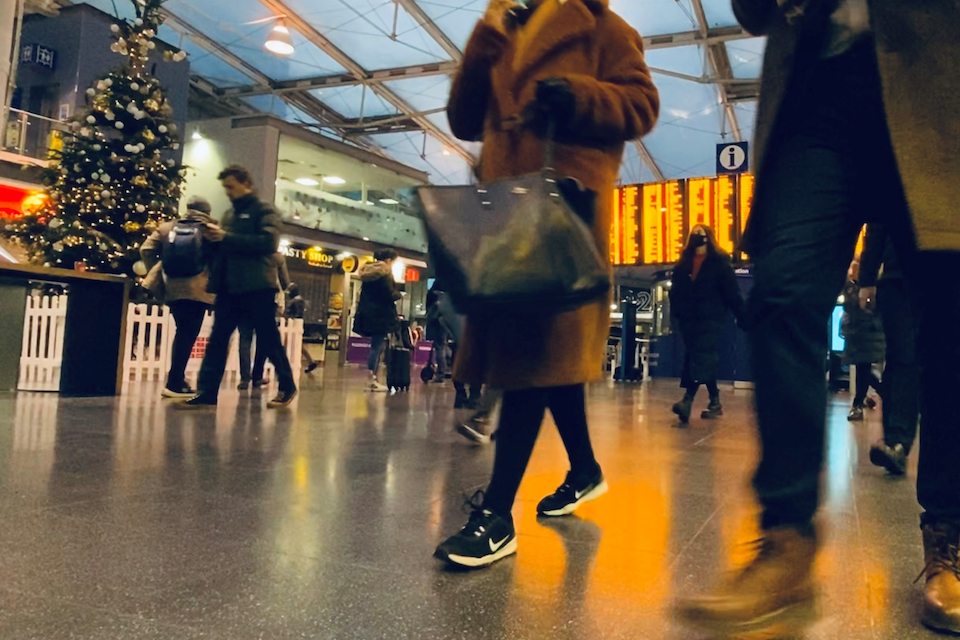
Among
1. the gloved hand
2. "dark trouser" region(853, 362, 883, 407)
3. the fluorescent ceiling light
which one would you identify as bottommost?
"dark trouser" region(853, 362, 883, 407)

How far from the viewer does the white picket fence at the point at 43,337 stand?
320 inches

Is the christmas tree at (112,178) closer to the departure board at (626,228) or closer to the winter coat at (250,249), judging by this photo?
the winter coat at (250,249)

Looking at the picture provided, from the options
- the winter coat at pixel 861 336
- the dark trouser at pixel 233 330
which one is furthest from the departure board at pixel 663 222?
the dark trouser at pixel 233 330

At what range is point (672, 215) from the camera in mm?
10836

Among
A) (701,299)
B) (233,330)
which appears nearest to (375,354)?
(233,330)

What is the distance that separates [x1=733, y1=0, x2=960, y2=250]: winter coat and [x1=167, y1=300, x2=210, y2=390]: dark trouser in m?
5.69

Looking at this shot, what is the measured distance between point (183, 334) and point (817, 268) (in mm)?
5714

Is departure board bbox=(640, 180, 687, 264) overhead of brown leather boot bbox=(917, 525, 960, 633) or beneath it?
overhead

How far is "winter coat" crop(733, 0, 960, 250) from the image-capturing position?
1.34 meters

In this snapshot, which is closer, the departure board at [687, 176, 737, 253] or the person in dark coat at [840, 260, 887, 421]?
the person in dark coat at [840, 260, 887, 421]

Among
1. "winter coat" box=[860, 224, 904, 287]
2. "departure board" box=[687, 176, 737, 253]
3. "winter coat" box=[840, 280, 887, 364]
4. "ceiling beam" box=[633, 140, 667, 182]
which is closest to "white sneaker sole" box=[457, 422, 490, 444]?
"winter coat" box=[860, 224, 904, 287]

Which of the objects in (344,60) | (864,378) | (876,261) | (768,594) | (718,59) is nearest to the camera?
(768,594)

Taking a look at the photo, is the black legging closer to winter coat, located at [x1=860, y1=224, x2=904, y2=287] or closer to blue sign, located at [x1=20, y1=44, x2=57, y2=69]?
winter coat, located at [x1=860, y1=224, x2=904, y2=287]

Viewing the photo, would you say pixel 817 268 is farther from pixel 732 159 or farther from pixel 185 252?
pixel 732 159
